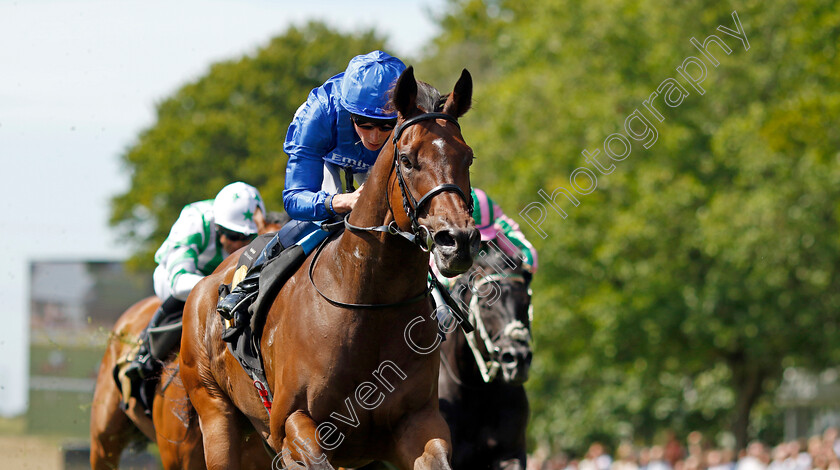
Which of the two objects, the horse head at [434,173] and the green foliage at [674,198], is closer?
the horse head at [434,173]

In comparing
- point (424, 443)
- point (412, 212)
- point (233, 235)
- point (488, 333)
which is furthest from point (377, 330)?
point (233, 235)

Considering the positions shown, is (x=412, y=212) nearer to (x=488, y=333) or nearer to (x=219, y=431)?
(x=219, y=431)

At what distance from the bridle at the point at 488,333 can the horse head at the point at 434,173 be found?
2783 millimetres

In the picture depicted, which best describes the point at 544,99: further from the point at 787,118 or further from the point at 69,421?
the point at 69,421

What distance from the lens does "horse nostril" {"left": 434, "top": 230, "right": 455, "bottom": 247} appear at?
4.34 m

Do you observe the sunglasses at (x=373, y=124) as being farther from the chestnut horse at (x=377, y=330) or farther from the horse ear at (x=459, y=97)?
the horse ear at (x=459, y=97)

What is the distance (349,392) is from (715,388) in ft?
96.0

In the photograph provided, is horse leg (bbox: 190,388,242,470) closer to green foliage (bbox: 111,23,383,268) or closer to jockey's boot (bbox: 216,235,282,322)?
jockey's boot (bbox: 216,235,282,322)

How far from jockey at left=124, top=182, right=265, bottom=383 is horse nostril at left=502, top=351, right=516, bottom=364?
2.00 m

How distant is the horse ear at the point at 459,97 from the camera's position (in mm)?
4914

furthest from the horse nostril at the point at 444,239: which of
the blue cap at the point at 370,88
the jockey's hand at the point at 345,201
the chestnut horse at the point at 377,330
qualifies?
the blue cap at the point at 370,88

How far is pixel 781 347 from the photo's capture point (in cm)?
2402

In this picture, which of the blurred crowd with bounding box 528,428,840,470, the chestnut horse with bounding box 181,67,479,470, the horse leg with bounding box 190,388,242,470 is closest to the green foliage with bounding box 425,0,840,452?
the blurred crowd with bounding box 528,428,840,470

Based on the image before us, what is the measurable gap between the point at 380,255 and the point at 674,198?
1865cm
